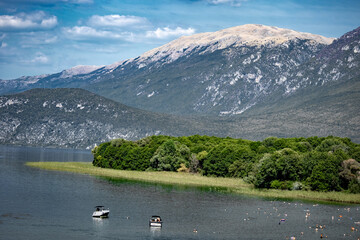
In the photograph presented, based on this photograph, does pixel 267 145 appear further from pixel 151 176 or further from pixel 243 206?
→ pixel 243 206

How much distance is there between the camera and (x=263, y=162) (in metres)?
134

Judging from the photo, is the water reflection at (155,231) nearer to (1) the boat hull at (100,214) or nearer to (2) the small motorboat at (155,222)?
(2) the small motorboat at (155,222)

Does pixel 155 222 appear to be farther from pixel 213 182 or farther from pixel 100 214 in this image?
pixel 213 182

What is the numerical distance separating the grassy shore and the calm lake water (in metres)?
7.91

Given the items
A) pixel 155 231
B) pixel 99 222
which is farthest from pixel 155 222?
pixel 99 222

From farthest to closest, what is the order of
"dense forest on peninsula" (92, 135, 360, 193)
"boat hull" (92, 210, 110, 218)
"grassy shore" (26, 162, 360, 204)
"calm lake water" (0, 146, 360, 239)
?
"dense forest on peninsula" (92, 135, 360, 193)
"grassy shore" (26, 162, 360, 204)
"boat hull" (92, 210, 110, 218)
"calm lake water" (0, 146, 360, 239)

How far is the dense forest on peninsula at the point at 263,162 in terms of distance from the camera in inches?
5044

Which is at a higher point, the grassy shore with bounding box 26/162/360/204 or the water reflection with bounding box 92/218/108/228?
the grassy shore with bounding box 26/162/360/204

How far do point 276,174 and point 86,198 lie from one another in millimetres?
52887

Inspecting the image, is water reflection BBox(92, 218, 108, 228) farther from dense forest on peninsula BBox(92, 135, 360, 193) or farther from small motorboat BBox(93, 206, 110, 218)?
dense forest on peninsula BBox(92, 135, 360, 193)

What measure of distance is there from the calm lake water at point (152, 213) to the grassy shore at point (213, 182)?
7910 mm

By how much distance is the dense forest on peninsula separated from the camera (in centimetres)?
12812

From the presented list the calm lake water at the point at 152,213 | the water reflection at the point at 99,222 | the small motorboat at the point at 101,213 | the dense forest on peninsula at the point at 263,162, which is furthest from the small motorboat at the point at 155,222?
the dense forest on peninsula at the point at 263,162

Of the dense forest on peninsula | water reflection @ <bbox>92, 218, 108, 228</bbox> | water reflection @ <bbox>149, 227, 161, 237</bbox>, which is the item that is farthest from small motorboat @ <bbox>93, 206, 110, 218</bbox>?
the dense forest on peninsula
